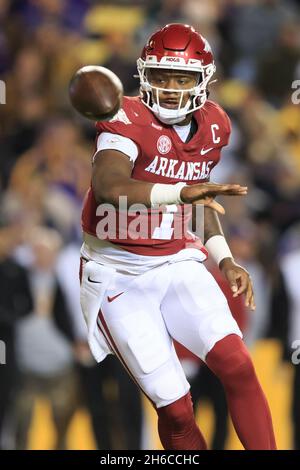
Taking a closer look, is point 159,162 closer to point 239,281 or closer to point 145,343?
point 239,281

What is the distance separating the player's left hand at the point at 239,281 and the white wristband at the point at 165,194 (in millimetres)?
587

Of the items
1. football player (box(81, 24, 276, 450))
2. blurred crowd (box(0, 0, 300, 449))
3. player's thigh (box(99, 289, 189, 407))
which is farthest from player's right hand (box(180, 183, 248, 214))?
blurred crowd (box(0, 0, 300, 449))

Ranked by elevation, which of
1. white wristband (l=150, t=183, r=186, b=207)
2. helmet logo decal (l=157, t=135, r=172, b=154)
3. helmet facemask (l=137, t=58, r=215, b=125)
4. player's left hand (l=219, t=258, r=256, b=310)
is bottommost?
player's left hand (l=219, t=258, r=256, b=310)

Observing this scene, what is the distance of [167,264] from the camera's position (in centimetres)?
500

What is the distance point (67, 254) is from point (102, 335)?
7.77 ft

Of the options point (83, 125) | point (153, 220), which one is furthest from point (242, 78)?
point (153, 220)

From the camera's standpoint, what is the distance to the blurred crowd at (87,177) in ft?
23.7

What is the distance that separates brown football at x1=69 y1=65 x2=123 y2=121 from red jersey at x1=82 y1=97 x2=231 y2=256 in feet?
0.71

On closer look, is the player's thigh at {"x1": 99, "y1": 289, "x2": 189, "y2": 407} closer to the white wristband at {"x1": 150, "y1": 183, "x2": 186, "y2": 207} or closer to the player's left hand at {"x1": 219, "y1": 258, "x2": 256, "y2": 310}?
the player's left hand at {"x1": 219, "y1": 258, "x2": 256, "y2": 310}

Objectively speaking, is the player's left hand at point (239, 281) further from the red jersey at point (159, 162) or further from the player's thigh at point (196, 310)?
the red jersey at point (159, 162)

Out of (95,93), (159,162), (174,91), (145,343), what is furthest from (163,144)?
(145,343)

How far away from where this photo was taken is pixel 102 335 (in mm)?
5055

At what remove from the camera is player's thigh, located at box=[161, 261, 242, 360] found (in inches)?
190
